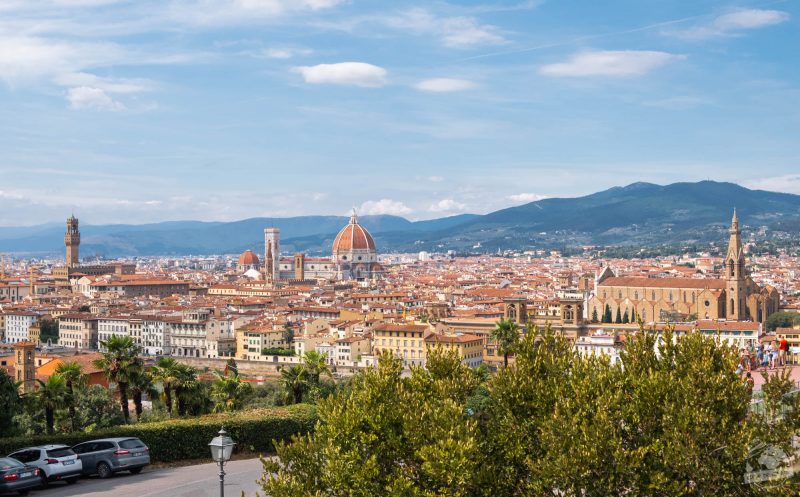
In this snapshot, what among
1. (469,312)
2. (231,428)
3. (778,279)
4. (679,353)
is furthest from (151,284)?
(679,353)

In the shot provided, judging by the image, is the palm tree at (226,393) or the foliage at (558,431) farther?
the palm tree at (226,393)

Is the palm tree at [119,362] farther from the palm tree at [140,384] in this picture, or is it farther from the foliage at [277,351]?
the foliage at [277,351]

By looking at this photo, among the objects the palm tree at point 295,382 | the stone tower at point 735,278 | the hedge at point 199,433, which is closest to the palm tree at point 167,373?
the palm tree at point 295,382

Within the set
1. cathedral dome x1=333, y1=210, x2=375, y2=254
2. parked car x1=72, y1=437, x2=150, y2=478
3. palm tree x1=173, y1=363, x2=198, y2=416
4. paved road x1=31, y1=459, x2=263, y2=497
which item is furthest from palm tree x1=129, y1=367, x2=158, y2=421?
cathedral dome x1=333, y1=210, x2=375, y2=254

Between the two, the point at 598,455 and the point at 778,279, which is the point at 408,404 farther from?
the point at 778,279

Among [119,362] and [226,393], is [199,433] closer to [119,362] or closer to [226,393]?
[119,362]

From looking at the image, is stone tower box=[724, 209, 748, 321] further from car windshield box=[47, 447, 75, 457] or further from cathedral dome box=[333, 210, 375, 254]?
cathedral dome box=[333, 210, 375, 254]
